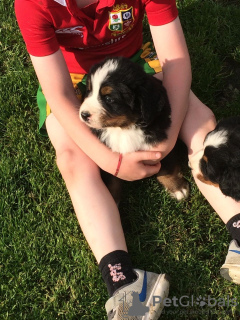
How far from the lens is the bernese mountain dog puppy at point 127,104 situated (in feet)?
8.84

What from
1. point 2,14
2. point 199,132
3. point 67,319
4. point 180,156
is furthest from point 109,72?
point 2,14

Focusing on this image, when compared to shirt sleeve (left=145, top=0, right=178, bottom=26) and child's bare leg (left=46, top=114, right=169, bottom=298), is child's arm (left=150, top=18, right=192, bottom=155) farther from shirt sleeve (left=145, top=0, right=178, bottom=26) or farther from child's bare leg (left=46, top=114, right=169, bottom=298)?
child's bare leg (left=46, top=114, right=169, bottom=298)

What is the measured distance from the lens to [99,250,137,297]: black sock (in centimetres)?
288

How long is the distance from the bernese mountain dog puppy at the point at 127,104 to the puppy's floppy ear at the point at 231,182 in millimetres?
515

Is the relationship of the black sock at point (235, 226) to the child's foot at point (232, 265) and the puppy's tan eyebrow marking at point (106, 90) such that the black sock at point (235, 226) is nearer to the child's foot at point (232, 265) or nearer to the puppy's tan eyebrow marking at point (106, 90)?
the child's foot at point (232, 265)

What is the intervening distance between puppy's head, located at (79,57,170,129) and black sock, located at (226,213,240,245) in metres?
1.00

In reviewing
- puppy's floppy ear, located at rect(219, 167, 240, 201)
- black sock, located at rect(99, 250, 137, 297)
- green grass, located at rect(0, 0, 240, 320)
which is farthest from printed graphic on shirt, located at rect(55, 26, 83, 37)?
black sock, located at rect(99, 250, 137, 297)

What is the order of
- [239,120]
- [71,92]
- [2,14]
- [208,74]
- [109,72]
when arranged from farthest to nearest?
[2,14], [208,74], [71,92], [239,120], [109,72]

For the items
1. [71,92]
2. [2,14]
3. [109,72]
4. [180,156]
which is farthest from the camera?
[2,14]

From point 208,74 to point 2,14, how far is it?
7.82 ft

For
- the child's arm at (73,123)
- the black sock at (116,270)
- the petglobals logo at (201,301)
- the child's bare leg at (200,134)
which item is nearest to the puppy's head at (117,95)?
the child's arm at (73,123)

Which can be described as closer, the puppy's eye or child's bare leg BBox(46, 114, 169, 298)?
the puppy's eye

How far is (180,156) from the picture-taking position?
3.72m

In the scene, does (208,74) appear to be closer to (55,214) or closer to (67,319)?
(55,214)
